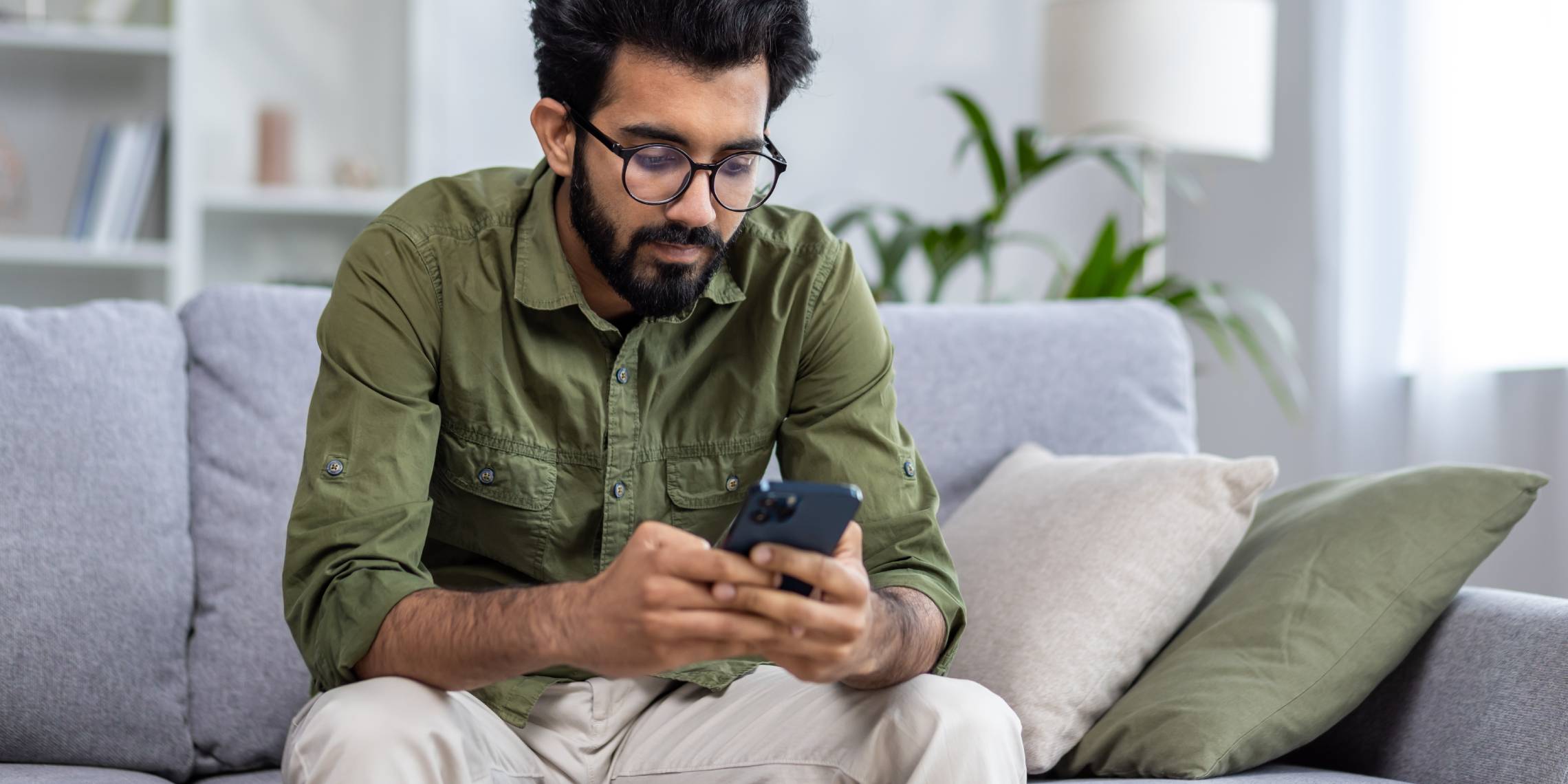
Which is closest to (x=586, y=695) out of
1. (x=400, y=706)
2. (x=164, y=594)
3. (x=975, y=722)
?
(x=400, y=706)

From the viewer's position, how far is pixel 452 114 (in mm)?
3357

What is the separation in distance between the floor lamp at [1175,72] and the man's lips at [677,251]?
1673mm

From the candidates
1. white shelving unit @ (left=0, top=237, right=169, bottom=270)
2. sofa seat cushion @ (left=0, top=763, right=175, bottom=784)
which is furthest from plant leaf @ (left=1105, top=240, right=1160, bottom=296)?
white shelving unit @ (left=0, top=237, right=169, bottom=270)

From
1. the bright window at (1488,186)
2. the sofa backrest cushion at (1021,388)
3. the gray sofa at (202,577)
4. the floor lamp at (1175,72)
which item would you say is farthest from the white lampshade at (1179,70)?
the gray sofa at (202,577)

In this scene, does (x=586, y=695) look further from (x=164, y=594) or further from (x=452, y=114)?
(x=452, y=114)

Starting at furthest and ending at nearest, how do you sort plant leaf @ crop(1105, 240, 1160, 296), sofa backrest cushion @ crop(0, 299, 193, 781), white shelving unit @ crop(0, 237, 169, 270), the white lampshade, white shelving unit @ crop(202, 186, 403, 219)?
white shelving unit @ crop(202, 186, 403, 219)
white shelving unit @ crop(0, 237, 169, 270)
the white lampshade
plant leaf @ crop(1105, 240, 1160, 296)
sofa backrest cushion @ crop(0, 299, 193, 781)

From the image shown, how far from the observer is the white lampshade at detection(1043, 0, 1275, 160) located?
271 centimetres

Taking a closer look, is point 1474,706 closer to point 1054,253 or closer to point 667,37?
point 667,37

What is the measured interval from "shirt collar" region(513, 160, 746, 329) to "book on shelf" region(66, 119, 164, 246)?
2.07m

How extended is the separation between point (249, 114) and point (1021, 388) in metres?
2.23

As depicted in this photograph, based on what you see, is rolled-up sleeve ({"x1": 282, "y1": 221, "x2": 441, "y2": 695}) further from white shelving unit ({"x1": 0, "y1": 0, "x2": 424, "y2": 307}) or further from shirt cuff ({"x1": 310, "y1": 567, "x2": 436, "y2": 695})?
white shelving unit ({"x1": 0, "y1": 0, "x2": 424, "y2": 307})

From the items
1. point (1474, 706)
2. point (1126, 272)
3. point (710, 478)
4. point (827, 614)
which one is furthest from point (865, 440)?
point (1126, 272)

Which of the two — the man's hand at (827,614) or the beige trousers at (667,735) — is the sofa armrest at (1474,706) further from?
the man's hand at (827,614)

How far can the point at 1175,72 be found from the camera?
8.91 feet
